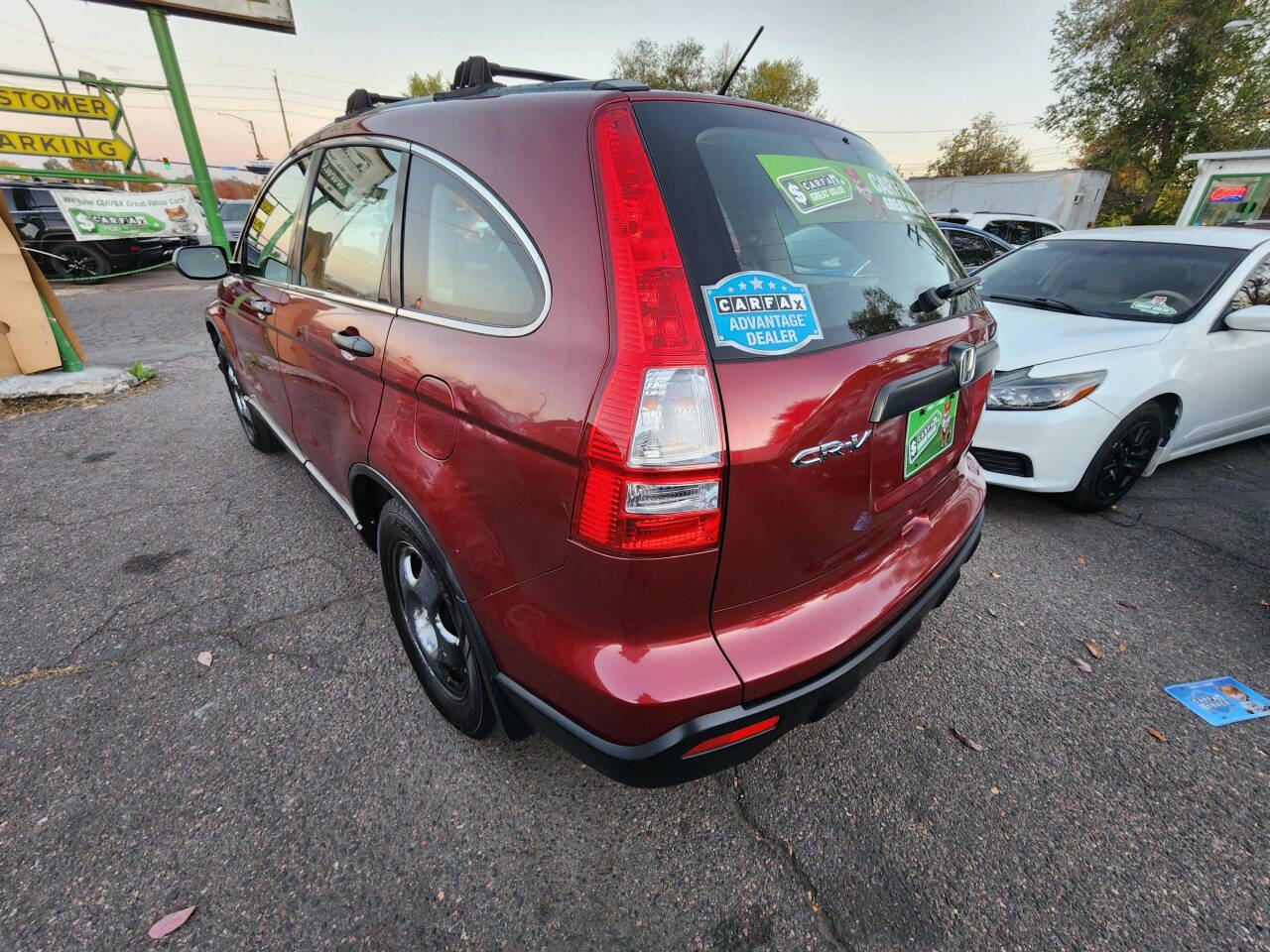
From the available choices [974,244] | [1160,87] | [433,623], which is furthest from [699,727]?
[1160,87]

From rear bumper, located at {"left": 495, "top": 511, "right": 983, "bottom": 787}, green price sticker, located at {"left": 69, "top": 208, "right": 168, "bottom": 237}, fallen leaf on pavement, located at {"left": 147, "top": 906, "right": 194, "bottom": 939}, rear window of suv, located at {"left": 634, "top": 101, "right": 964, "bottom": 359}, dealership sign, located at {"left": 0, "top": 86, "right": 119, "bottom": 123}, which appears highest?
dealership sign, located at {"left": 0, "top": 86, "right": 119, "bottom": 123}

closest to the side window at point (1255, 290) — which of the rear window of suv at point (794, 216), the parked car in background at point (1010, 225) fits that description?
the rear window of suv at point (794, 216)

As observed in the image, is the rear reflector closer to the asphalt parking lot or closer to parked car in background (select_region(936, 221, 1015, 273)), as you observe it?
the asphalt parking lot

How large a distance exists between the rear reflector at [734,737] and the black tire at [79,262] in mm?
15544

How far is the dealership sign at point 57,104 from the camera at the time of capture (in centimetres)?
778

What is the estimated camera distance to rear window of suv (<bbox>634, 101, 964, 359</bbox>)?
1.17m

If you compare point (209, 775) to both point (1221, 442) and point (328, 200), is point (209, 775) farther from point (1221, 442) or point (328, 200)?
point (1221, 442)

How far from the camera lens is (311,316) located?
6.83 feet

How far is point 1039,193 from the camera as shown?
24.2m

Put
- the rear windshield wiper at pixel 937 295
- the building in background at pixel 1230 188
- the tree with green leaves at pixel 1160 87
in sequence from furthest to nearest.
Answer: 1. the tree with green leaves at pixel 1160 87
2. the building in background at pixel 1230 188
3. the rear windshield wiper at pixel 937 295

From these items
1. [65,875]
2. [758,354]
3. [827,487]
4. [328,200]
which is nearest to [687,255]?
[758,354]

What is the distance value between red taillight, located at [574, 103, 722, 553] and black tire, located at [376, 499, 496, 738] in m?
0.64

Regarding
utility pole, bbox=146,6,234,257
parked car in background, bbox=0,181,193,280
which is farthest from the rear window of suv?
parked car in background, bbox=0,181,193,280

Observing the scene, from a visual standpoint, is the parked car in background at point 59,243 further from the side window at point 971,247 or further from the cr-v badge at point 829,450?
the side window at point 971,247
